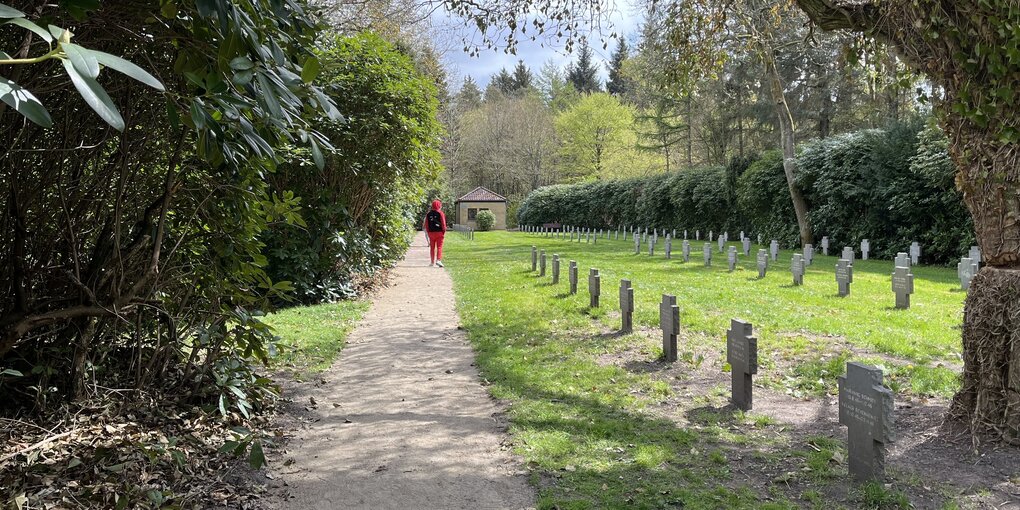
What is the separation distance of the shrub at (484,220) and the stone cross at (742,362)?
49.5 m

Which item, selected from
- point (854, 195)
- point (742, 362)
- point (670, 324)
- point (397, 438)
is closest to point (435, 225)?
point (670, 324)

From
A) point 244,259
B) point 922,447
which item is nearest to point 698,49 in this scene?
point 922,447

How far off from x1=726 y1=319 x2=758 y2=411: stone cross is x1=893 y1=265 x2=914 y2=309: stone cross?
20.6 ft

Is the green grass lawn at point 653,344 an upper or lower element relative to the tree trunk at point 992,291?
lower

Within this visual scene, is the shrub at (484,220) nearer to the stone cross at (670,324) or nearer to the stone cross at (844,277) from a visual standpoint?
the stone cross at (844,277)

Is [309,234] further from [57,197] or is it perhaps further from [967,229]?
[967,229]

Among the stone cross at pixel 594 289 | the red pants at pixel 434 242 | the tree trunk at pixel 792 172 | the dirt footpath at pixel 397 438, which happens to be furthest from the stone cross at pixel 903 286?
the tree trunk at pixel 792 172

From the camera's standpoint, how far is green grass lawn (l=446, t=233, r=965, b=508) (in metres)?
4.32

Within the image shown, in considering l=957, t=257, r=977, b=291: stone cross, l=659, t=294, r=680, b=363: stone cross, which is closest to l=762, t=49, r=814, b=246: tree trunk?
l=957, t=257, r=977, b=291: stone cross

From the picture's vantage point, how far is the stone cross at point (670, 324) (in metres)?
7.56

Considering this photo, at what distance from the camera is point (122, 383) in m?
4.70

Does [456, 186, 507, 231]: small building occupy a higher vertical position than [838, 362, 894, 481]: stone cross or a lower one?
higher

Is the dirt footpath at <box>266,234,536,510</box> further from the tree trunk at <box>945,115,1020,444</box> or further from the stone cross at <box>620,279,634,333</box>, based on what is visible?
the tree trunk at <box>945,115,1020,444</box>

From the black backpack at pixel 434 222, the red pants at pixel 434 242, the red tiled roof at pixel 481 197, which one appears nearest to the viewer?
the black backpack at pixel 434 222
